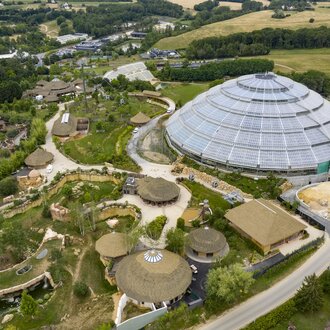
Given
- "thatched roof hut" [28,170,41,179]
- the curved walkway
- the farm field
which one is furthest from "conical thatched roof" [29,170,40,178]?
the farm field

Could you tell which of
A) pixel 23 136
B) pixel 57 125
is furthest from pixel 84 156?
pixel 23 136

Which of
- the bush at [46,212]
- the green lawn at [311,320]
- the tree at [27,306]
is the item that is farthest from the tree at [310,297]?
the bush at [46,212]

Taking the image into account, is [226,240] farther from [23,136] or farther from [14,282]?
[23,136]

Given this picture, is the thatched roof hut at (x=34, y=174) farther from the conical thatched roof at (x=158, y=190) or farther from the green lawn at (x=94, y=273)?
the green lawn at (x=94, y=273)

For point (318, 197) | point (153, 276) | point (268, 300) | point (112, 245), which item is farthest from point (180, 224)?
point (318, 197)

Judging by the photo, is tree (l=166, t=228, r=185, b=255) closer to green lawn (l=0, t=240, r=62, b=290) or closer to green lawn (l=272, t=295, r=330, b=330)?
green lawn (l=272, t=295, r=330, b=330)

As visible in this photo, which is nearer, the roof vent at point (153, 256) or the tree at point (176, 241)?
the roof vent at point (153, 256)
